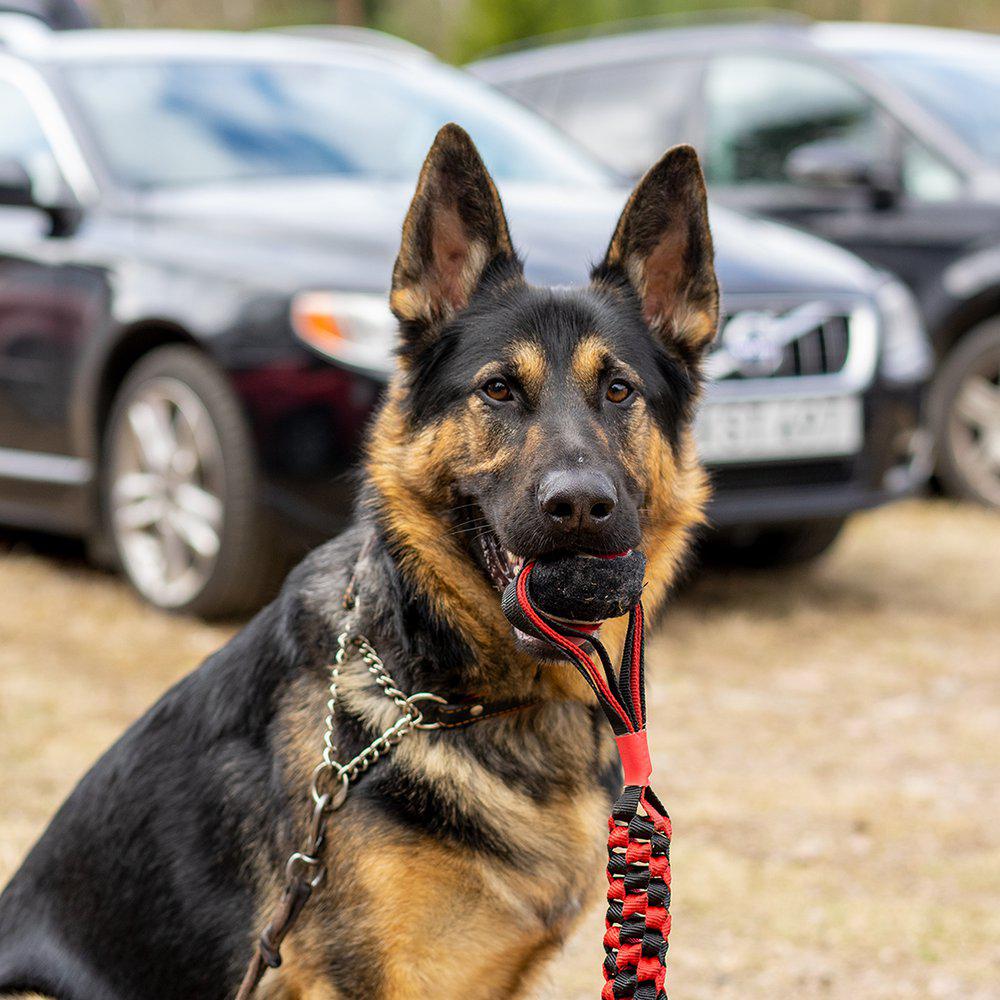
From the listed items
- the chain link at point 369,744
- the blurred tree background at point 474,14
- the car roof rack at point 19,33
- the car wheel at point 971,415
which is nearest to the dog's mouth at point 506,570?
the chain link at point 369,744

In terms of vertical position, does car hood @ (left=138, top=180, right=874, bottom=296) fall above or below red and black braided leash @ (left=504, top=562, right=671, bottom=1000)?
above

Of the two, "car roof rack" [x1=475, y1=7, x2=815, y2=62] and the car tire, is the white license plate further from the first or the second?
"car roof rack" [x1=475, y1=7, x2=815, y2=62]

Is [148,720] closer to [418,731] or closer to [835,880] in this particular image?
[418,731]

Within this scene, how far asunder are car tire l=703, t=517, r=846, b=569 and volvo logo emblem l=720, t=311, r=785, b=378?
4.12 feet

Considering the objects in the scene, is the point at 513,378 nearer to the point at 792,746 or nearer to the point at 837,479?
the point at 792,746

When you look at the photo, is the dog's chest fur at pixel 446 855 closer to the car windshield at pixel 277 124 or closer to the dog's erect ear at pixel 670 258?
the dog's erect ear at pixel 670 258

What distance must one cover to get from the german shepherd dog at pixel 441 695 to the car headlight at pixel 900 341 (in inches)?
125

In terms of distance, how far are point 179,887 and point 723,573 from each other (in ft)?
15.0

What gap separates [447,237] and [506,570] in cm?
74

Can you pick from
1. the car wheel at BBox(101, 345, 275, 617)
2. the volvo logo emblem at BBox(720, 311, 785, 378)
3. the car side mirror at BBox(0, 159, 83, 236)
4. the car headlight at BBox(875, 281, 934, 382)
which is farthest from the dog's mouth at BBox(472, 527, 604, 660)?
the car side mirror at BBox(0, 159, 83, 236)

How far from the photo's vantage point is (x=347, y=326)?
16.9ft

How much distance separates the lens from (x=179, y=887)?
8.48ft

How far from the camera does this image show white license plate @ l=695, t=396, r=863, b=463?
5.40m

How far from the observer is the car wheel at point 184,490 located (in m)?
5.31
